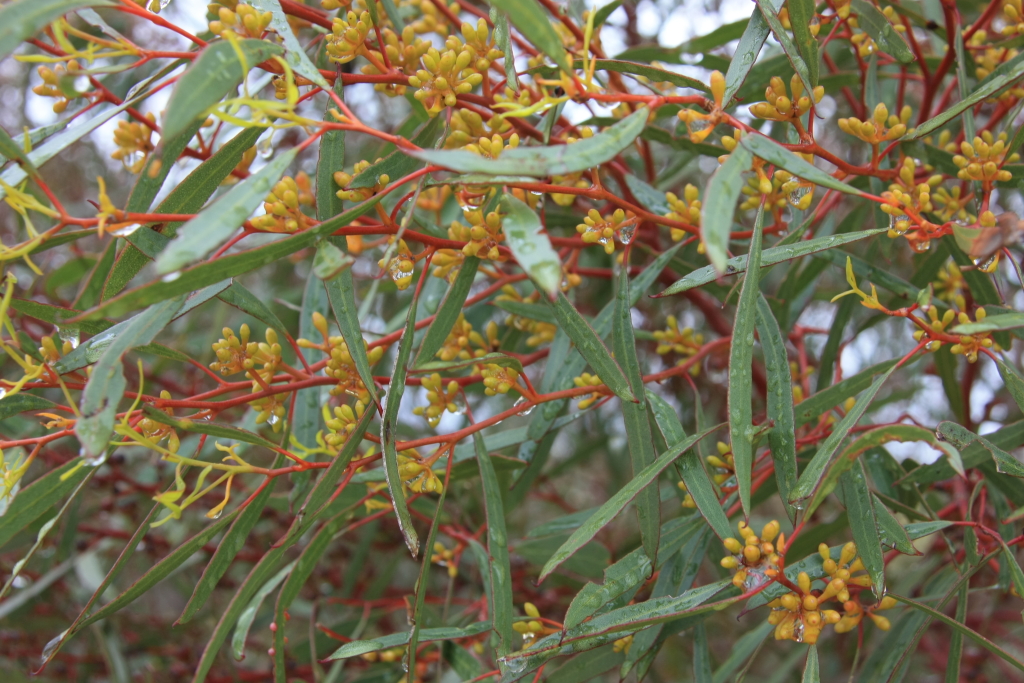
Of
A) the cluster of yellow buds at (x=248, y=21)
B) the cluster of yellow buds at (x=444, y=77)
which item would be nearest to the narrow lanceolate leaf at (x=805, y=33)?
the cluster of yellow buds at (x=444, y=77)

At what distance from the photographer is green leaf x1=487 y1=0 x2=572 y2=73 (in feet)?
2.12

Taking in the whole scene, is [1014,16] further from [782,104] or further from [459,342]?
[459,342]

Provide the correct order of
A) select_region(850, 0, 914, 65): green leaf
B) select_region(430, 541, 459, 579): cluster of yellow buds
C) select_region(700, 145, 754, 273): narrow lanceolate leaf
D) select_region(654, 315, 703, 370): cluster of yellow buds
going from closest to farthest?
1. select_region(700, 145, 754, 273): narrow lanceolate leaf
2. select_region(850, 0, 914, 65): green leaf
3. select_region(654, 315, 703, 370): cluster of yellow buds
4. select_region(430, 541, 459, 579): cluster of yellow buds

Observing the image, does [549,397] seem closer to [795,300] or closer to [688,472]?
[688,472]

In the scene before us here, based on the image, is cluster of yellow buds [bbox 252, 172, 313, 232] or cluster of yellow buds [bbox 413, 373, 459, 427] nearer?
cluster of yellow buds [bbox 252, 172, 313, 232]

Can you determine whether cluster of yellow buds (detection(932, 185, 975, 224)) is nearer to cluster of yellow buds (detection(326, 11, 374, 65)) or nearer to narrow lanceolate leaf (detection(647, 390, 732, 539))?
narrow lanceolate leaf (detection(647, 390, 732, 539))

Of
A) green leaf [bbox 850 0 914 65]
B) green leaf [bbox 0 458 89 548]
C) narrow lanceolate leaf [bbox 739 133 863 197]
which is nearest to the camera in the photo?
narrow lanceolate leaf [bbox 739 133 863 197]

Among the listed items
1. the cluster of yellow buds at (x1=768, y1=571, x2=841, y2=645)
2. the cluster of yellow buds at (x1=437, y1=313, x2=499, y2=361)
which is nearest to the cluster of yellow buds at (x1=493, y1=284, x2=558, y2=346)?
the cluster of yellow buds at (x1=437, y1=313, x2=499, y2=361)

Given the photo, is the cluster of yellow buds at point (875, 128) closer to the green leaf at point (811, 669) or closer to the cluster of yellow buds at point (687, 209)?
the cluster of yellow buds at point (687, 209)

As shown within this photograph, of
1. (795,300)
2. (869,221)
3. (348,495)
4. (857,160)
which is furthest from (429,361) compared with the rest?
(857,160)

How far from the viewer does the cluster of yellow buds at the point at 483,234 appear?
0.83 meters

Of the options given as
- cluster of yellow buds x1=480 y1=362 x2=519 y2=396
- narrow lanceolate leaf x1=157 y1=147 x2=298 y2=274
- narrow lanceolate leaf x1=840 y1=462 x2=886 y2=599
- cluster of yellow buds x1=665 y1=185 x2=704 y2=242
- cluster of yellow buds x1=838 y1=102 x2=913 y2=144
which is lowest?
narrow lanceolate leaf x1=840 y1=462 x2=886 y2=599

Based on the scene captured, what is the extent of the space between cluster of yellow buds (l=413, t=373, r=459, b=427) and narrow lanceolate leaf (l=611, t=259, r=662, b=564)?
23cm

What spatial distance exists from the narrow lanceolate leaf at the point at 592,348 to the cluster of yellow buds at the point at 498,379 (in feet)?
0.38
